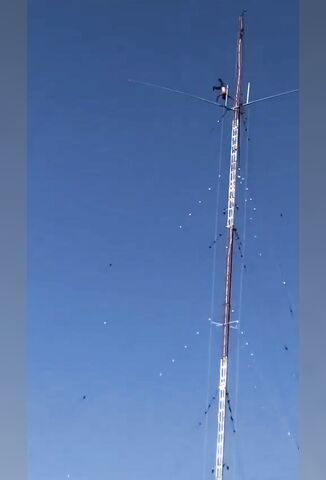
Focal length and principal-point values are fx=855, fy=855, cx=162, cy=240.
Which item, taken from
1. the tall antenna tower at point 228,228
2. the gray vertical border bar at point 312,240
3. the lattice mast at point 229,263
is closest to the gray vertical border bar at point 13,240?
the tall antenna tower at point 228,228

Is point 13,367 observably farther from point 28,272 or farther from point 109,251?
point 109,251

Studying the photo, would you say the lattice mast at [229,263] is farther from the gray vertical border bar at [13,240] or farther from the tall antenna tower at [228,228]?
the gray vertical border bar at [13,240]

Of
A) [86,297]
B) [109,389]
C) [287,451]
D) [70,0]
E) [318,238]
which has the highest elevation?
[70,0]

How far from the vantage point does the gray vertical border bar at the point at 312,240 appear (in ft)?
8.89

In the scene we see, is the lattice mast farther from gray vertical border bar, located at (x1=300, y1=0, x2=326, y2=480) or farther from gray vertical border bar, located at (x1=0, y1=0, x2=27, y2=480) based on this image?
gray vertical border bar, located at (x1=0, y1=0, x2=27, y2=480)

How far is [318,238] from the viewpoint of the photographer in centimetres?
276

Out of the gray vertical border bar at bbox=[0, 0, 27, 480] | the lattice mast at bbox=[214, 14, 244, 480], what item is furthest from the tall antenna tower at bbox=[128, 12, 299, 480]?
the gray vertical border bar at bbox=[0, 0, 27, 480]

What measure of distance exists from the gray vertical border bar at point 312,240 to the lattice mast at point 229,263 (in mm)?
227

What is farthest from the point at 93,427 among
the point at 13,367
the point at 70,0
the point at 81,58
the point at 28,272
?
the point at 70,0

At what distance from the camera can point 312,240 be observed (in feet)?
9.03

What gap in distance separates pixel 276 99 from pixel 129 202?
0.58 meters

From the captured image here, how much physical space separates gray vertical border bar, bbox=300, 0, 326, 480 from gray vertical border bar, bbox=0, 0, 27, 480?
2.89 feet

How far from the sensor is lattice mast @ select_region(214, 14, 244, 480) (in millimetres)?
2623

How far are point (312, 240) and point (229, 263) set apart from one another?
0.98ft
